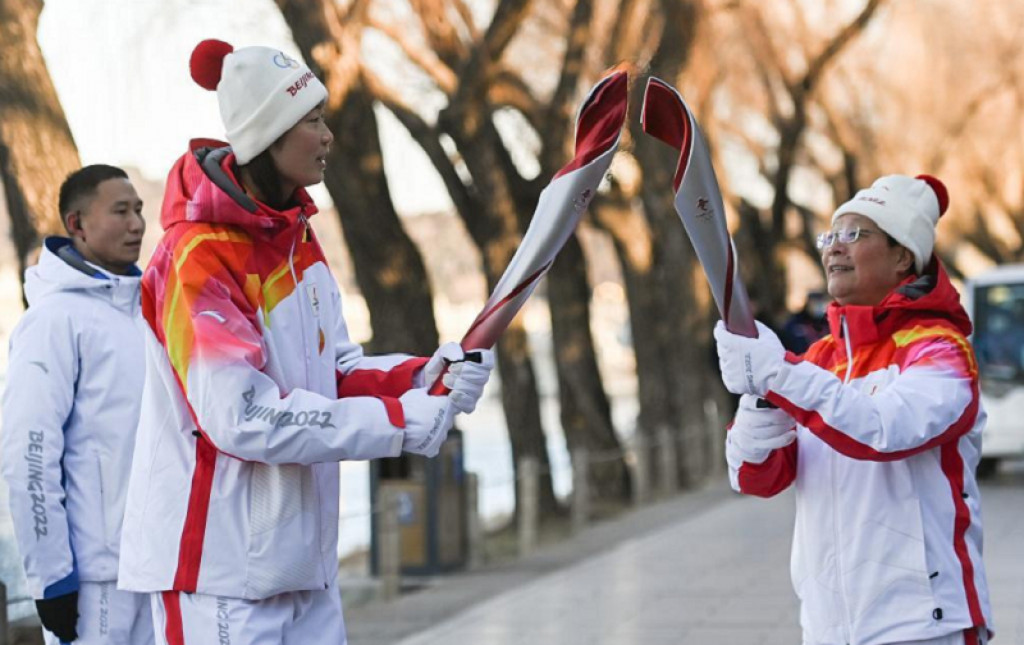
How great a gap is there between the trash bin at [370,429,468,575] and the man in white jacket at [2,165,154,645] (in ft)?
21.5

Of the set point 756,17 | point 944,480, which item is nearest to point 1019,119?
point 756,17

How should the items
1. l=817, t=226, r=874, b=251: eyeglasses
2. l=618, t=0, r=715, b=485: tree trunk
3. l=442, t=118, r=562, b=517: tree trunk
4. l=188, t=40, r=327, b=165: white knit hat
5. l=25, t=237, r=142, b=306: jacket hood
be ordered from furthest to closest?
l=618, t=0, r=715, b=485: tree trunk, l=442, t=118, r=562, b=517: tree trunk, l=25, t=237, r=142, b=306: jacket hood, l=817, t=226, r=874, b=251: eyeglasses, l=188, t=40, r=327, b=165: white knit hat

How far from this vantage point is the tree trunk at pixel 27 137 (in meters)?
7.83

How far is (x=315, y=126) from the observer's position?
12.1 ft

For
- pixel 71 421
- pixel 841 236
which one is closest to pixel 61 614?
pixel 71 421

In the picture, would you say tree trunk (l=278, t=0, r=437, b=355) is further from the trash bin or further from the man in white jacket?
the man in white jacket

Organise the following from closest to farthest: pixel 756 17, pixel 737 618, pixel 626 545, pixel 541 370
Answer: pixel 737 618
pixel 626 545
pixel 756 17
pixel 541 370

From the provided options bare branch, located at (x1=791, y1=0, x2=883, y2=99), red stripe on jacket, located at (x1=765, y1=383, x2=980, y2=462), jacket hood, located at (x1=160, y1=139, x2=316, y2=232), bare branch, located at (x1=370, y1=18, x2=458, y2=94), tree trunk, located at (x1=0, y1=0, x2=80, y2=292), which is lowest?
red stripe on jacket, located at (x1=765, y1=383, x2=980, y2=462)

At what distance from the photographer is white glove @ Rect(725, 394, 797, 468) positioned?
152 inches

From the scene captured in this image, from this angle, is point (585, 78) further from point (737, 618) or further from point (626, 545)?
point (737, 618)

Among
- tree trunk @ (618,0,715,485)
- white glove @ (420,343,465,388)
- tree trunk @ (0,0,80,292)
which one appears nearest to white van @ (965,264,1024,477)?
tree trunk @ (618,0,715,485)

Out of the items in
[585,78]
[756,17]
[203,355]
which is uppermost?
[756,17]

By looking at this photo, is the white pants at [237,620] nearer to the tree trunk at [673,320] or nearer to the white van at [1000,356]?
the white van at [1000,356]

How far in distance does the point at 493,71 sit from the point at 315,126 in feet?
37.4
